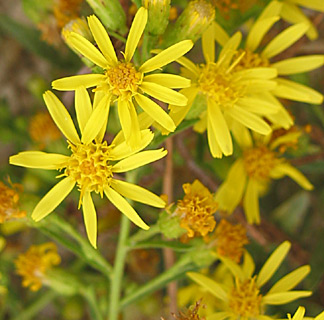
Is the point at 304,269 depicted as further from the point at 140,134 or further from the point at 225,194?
the point at 140,134

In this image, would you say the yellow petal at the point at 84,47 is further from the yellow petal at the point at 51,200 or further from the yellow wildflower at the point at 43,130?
the yellow wildflower at the point at 43,130

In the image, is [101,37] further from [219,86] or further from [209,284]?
[209,284]

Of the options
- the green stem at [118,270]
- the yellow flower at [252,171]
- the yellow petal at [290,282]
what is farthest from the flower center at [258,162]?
the green stem at [118,270]

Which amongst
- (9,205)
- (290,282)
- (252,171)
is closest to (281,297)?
(290,282)

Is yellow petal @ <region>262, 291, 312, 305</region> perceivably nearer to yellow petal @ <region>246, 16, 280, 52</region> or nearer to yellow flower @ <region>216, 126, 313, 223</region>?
yellow flower @ <region>216, 126, 313, 223</region>

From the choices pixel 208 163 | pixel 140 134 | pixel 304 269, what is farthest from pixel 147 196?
pixel 208 163

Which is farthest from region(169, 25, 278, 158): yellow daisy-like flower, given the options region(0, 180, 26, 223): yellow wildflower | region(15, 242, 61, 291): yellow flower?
region(15, 242, 61, 291): yellow flower
